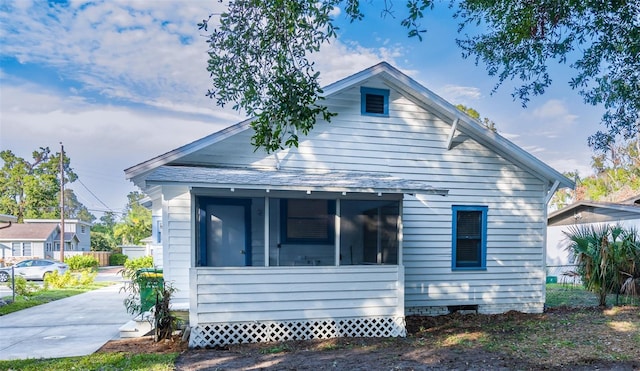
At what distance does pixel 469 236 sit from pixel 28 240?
33.2m

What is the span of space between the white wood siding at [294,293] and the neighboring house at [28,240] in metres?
30.2

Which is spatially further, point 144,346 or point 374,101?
point 374,101

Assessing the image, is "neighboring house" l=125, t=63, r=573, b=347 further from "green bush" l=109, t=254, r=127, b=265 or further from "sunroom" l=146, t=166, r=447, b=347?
"green bush" l=109, t=254, r=127, b=265

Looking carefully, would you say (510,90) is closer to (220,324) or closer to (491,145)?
(491,145)

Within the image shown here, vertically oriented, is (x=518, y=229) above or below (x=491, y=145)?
below

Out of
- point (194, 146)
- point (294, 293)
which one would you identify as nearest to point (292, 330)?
point (294, 293)

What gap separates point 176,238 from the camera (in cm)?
796

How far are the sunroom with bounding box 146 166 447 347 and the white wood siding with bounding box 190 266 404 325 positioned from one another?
0.02 meters

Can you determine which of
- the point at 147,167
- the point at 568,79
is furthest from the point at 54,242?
the point at 568,79

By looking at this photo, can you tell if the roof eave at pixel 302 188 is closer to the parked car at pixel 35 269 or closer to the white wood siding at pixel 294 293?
the white wood siding at pixel 294 293

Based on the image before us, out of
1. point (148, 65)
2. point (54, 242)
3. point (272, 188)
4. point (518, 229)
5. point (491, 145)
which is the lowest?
point (54, 242)

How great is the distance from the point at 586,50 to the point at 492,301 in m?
5.68

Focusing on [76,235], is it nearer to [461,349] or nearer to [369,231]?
[369,231]

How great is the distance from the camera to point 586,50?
821 centimetres
